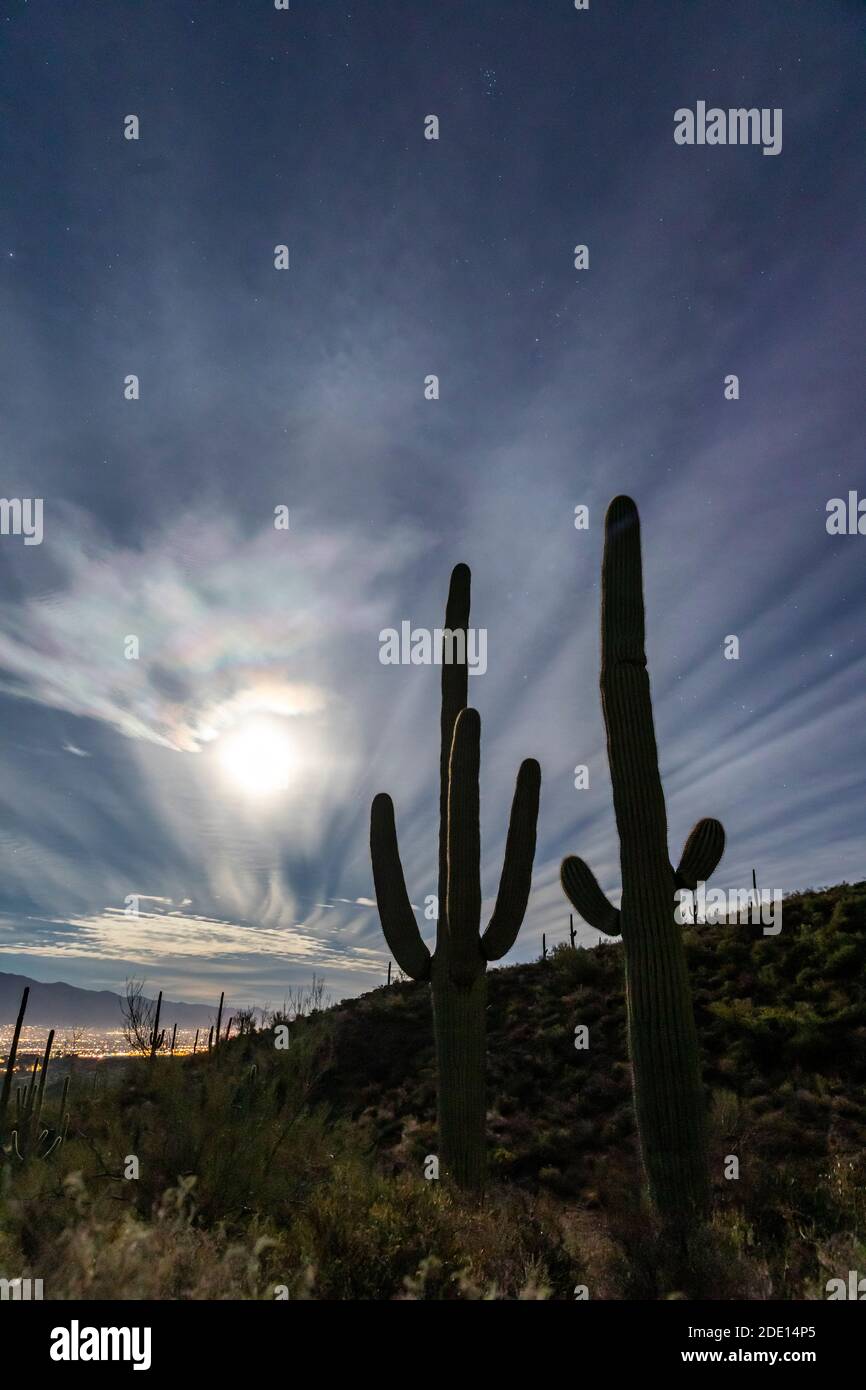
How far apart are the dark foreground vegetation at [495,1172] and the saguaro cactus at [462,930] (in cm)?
116

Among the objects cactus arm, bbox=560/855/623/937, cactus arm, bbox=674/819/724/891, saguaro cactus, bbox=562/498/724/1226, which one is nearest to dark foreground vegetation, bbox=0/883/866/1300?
saguaro cactus, bbox=562/498/724/1226

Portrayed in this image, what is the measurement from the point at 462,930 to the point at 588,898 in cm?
207

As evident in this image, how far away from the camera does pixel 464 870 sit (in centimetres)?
1296

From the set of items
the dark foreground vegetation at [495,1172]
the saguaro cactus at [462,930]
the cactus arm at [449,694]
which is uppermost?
the cactus arm at [449,694]

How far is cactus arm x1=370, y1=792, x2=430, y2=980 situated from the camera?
13.9 metres

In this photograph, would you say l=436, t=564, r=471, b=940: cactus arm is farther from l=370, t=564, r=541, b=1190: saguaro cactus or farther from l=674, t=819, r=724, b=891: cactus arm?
l=674, t=819, r=724, b=891: cactus arm

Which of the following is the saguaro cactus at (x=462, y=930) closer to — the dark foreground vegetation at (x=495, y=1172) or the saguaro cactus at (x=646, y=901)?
the dark foreground vegetation at (x=495, y=1172)

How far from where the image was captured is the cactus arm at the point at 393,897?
13898mm

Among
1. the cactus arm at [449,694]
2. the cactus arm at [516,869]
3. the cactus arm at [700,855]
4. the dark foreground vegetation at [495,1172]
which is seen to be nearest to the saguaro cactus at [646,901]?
the cactus arm at [700,855]

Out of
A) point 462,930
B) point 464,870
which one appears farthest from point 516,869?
point 462,930

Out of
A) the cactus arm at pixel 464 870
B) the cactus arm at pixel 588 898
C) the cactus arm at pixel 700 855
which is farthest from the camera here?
the cactus arm at pixel 464 870
